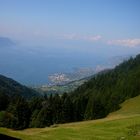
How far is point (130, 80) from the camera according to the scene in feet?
554

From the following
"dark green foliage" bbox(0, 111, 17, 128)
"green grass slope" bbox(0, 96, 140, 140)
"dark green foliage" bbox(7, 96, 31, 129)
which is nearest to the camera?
"green grass slope" bbox(0, 96, 140, 140)

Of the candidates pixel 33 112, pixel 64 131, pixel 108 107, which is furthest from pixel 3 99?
pixel 64 131

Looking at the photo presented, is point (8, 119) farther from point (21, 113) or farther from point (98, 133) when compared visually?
point (98, 133)

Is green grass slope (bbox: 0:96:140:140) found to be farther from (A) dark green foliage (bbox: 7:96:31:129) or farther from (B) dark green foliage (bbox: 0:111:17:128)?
(A) dark green foliage (bbox: 7:96:31:129)

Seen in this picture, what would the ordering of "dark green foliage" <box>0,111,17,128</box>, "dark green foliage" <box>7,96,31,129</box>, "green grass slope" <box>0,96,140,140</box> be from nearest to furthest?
"green grass slope" <box>0,96,140,140</box> → "dark green foliage" <box>0,111,17,128</box> → "dark green foliage" <box>7,96,31,129</box>

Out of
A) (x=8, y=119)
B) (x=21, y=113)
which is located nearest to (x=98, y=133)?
(x=8, y=119)

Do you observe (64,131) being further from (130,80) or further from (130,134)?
(130,80)

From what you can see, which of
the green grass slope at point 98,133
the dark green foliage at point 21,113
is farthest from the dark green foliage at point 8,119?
the green grass slope at point 98,133

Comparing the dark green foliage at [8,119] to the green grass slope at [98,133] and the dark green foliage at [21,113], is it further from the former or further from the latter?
the green grass slope at [98,133]

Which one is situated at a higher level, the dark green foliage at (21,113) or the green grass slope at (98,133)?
the dark green foliage at (21,113)

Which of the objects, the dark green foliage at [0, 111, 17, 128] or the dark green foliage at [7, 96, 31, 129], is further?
the dark green foliage at [7, 96, 31, 129]

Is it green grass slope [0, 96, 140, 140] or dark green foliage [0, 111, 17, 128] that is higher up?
dark green foliage [0, 111, 17, 128]

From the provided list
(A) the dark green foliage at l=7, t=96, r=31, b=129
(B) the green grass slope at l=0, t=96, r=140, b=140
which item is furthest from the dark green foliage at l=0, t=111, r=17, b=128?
(B) the green grass slope at l=0, t=96, r=140, b=140

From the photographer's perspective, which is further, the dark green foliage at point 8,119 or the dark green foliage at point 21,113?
the dark green foliage at point 21,113
